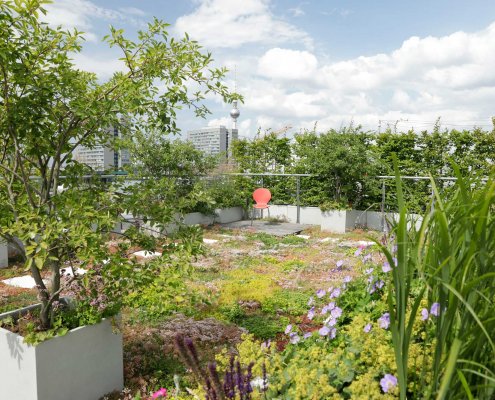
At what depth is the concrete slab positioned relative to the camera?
10.3 m

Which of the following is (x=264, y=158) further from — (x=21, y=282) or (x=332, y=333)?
(x=332, y=333)

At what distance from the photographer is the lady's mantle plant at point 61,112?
2469 millimetres

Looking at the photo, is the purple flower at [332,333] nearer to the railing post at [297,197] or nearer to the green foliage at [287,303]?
the green foliage at [287,303]

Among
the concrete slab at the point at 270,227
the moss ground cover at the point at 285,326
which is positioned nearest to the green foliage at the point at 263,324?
the moss ground cover at the point at 285,326

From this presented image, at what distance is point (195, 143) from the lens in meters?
11.3

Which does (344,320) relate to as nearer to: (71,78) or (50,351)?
(50,351)

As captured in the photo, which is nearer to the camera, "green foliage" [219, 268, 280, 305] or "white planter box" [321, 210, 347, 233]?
"green foliage" [219, 268, 280, 305]

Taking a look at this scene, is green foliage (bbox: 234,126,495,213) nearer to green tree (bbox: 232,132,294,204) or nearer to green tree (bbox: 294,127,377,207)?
green tree (bbox: 294,127,377,207)

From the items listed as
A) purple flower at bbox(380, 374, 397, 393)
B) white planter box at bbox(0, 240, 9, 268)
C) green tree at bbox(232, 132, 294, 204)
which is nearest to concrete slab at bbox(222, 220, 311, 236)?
green tree at bbox(232, 132, 294, 204)

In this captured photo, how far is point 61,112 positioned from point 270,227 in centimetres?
841

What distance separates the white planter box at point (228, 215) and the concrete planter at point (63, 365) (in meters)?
8.60

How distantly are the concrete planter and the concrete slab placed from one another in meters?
7.25

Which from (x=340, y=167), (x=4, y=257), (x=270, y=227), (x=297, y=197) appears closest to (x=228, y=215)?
(x=270, y=227)

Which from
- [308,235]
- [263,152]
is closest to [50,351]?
[308,235]
